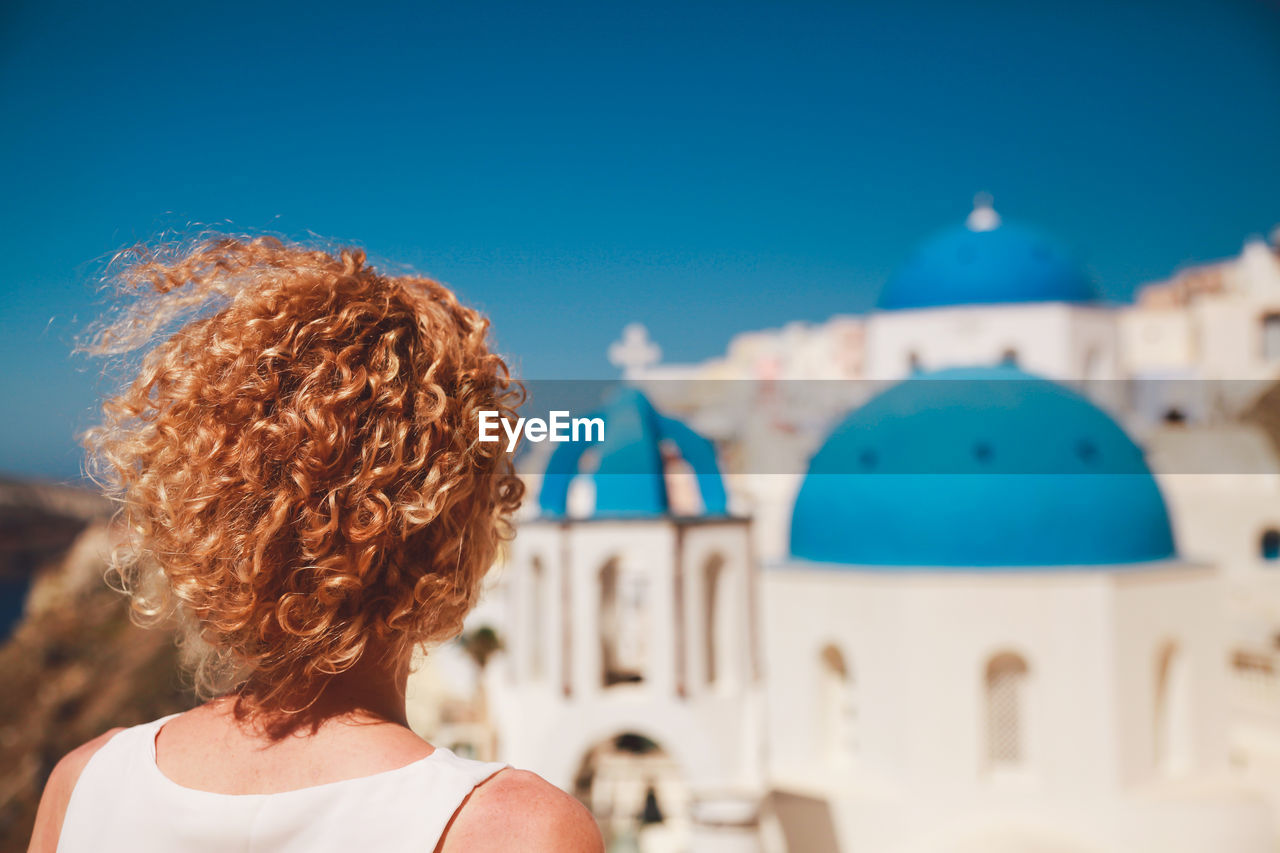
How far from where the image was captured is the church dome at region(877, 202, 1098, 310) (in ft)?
41.7

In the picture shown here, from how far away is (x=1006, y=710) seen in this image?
6578 mm

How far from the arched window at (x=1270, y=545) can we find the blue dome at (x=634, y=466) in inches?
272

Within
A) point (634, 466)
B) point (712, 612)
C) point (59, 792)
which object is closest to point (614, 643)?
point (712, 612)

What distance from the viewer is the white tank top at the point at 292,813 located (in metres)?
0.91

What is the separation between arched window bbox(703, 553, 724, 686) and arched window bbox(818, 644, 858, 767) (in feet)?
5.08

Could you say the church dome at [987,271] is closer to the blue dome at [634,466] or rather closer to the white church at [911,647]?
the white church at [911,647]

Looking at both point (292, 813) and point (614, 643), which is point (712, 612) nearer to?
point (614, 643)

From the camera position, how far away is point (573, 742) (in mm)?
8273

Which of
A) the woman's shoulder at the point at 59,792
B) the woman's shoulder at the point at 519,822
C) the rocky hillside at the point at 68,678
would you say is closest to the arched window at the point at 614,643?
the rocky hillside at the point at 68,678

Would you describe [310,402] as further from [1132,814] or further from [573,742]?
[573,742]

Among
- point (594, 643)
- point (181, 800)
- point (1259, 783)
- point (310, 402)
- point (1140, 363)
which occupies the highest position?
point (1140, 363)

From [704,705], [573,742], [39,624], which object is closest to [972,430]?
[704,705]

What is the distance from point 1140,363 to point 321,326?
1660 centimetres

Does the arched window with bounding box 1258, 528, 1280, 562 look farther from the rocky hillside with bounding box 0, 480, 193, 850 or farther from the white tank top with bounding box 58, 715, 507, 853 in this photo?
the white tank top with bounding box 58, 715, 507, 853
